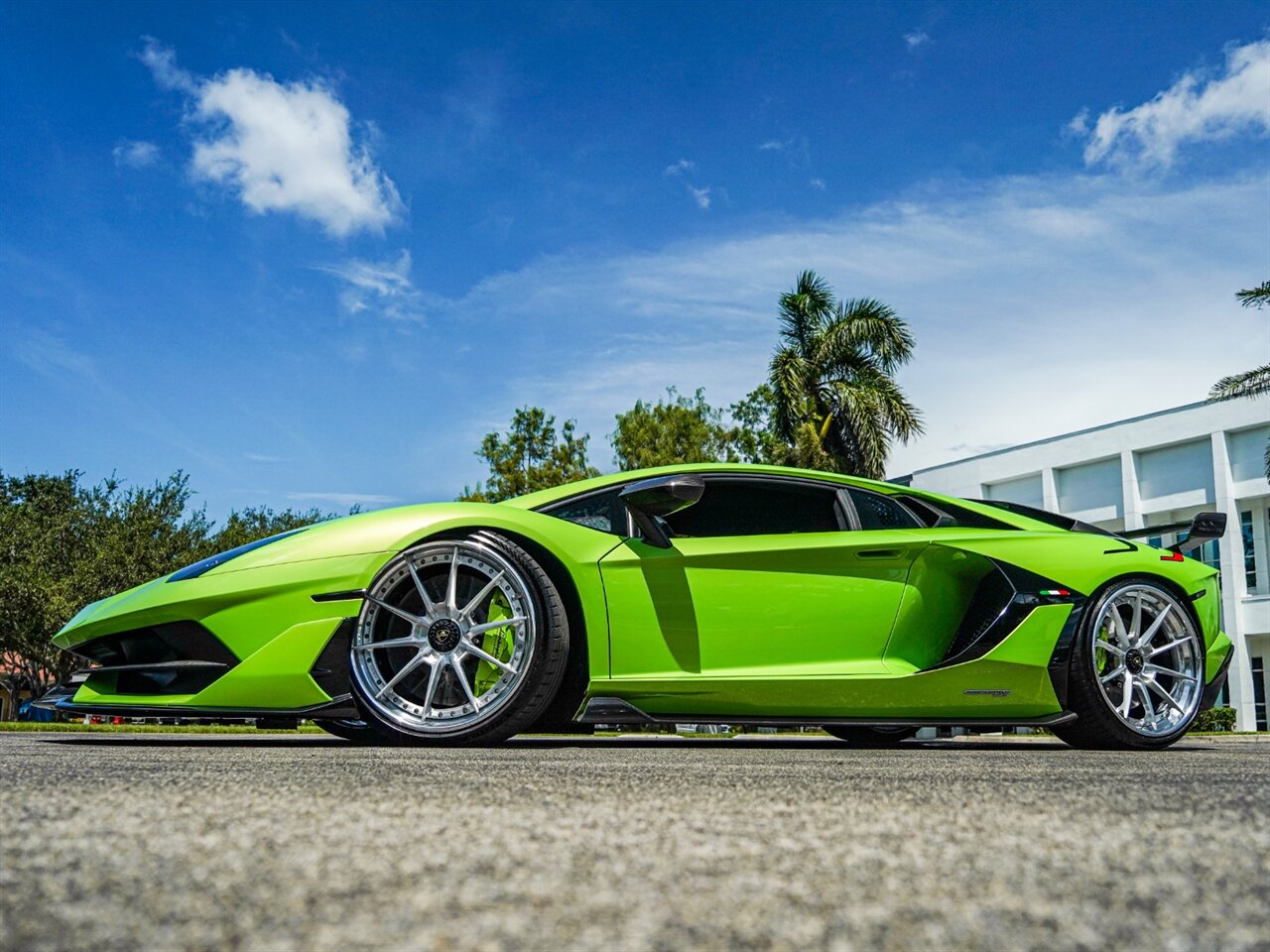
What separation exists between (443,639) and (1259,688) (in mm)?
40167

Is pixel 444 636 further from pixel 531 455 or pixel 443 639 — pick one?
pixel 531 455

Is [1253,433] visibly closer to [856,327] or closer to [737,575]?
[856,327]

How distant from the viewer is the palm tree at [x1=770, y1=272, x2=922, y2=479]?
2436cm

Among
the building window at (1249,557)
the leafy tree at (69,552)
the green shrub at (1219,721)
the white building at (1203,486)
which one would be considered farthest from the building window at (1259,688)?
the leafy tree at (69,552)

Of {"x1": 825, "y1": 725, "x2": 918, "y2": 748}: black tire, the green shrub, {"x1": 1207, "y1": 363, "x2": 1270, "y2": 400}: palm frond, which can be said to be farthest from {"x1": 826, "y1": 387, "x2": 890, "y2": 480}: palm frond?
{"x1": 825, "y1": 725, "x2": 918, "y2": 748}: black tire

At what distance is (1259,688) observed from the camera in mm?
37312

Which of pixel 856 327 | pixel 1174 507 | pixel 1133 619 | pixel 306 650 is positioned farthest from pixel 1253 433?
pixel 306 650

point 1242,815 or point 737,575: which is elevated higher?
point 737,575

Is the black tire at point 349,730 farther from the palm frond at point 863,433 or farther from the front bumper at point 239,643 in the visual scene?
the palm frond at point 863,433

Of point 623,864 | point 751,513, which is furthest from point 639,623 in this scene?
point 623,864

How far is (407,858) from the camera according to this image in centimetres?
138

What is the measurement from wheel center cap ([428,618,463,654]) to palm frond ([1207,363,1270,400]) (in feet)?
86.7

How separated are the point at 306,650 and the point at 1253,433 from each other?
38.9 metres

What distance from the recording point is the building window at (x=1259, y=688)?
3712 centimetres
